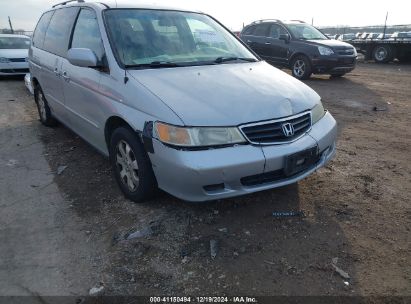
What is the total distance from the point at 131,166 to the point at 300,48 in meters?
8.95

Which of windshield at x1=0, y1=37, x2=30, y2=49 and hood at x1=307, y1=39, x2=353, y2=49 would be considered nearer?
hood at x1=307, y1=39, x2=353, y2=49

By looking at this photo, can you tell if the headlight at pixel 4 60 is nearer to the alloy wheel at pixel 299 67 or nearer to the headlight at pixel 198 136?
the alloy wheel at pixel 299 67

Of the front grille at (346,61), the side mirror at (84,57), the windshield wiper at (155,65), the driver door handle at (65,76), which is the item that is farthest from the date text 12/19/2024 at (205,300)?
the front grille at (346,61)

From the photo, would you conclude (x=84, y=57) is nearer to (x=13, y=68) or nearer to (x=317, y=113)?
(x=317, y=113)

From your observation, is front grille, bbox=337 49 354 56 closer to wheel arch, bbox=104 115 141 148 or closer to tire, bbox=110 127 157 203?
wheel arch, bbox=104 115 141 148

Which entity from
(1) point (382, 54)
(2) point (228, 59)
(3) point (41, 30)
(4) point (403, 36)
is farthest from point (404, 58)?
(3) point (41, 30)

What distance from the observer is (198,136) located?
2.89m

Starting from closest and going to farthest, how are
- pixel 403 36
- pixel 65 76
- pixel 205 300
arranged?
1. pixel 205 300
2. pixel 65 76
3. pixel 403 36

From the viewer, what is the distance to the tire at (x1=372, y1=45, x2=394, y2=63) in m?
16.4

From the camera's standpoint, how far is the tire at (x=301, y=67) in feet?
36.1

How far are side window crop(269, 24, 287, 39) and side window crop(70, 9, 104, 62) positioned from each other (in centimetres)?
864

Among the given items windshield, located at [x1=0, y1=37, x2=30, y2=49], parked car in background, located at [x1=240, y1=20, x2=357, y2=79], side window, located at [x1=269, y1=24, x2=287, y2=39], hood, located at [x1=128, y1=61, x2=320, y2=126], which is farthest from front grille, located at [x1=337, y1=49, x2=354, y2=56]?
windshield, located at [x1=0, y1=37, x2=30, y2=49]

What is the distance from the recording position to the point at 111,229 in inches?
129

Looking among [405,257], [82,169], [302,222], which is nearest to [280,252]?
[302,222]
